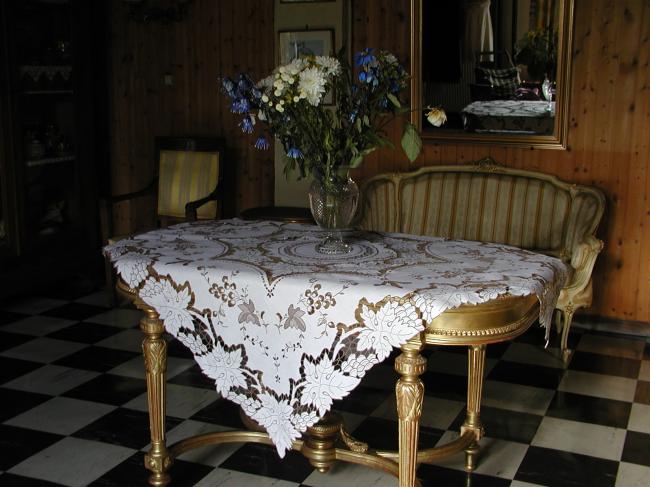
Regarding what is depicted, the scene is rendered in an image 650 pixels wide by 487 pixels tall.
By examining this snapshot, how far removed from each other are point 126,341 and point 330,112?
7.46 ft

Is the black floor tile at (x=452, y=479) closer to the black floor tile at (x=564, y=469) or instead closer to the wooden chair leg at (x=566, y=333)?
the black floor tile at (x=564, y=469)

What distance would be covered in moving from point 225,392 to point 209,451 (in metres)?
0.64

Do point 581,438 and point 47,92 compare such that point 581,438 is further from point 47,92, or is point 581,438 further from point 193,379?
point 47,92

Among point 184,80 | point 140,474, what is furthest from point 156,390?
point 184,80

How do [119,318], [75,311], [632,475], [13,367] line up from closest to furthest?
[632,475] < [13,367] < [119,318] < [75,311]

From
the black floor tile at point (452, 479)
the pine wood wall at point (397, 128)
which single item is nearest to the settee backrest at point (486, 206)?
the pine wood wall at point (397, 128)

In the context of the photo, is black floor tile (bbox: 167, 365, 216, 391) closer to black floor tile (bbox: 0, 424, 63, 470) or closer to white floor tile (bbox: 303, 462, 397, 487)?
black floor tile (bbox: 0, 424, 63, 470)

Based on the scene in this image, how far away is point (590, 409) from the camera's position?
3.91 meters

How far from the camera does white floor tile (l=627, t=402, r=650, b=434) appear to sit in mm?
3717

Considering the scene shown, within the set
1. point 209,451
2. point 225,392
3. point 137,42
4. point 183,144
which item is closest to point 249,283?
point 225,392

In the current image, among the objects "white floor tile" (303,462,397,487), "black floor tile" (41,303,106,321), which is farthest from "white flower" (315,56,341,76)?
"black floor tile" (41,303,106,321)

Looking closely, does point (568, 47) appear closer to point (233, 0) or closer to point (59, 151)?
point (233, 0)

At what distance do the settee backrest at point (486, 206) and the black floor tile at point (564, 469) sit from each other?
1535mm

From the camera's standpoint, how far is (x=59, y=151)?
562cm
